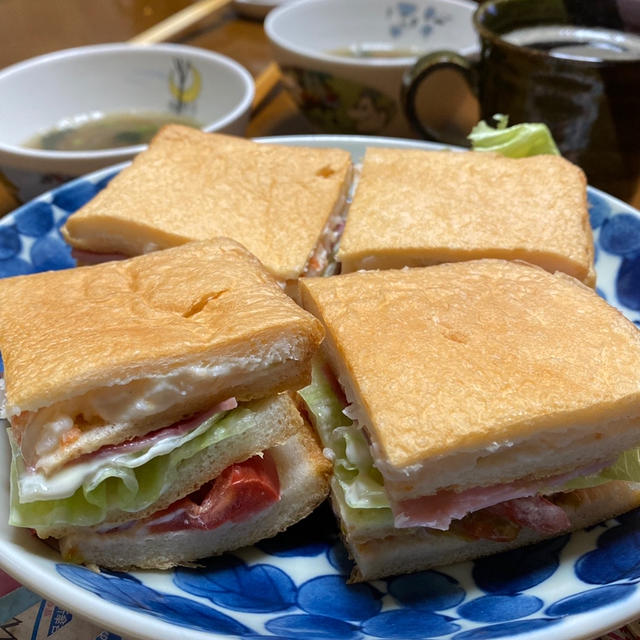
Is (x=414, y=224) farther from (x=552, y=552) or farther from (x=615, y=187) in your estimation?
(x=615, y=187)

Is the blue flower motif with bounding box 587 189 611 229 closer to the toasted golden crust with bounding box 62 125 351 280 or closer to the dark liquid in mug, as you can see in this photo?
the dark liquid in mug

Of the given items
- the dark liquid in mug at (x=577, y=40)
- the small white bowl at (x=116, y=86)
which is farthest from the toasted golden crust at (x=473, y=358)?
the small white bowl at (x=116, y=86)

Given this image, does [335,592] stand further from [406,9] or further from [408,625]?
[406,9]

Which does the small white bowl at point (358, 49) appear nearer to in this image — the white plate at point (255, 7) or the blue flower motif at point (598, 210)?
the white plate at point (255, 7)

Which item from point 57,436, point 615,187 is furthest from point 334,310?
point 615,187

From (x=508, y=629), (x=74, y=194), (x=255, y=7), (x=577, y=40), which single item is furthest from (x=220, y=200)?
(x=255, y=7)

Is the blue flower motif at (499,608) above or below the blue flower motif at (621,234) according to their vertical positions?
below
